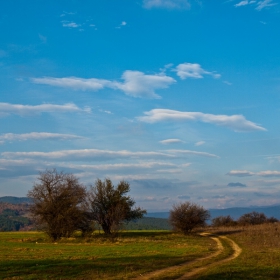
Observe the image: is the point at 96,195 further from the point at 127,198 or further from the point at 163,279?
the point at 163,279

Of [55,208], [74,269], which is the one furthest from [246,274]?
[55,208]

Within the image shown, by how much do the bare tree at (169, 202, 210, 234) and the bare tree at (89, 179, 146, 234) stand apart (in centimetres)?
719

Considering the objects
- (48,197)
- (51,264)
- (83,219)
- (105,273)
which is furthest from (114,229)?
(105,273)

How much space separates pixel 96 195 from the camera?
7225cm

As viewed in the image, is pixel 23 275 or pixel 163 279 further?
pixel 23 275

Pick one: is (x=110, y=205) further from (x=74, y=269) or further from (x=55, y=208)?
(x=74, y=269)

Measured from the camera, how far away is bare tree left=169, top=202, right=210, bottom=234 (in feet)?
253

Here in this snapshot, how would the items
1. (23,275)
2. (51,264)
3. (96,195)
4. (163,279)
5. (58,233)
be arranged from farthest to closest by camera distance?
(96,195) < (58,233) < (51,264) < (23,275) < (163,279)

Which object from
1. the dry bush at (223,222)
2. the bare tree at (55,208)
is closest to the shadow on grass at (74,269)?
the bare tree at (55,208)

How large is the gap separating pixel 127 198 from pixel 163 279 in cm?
5596

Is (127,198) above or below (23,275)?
above

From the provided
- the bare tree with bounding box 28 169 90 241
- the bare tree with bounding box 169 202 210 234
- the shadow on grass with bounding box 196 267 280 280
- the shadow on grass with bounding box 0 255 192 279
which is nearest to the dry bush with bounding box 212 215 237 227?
the bare tree with bounding box 169 202 210 234

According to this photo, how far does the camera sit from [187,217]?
77.2 meters

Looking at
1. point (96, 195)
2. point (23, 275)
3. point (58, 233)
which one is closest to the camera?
point (23, 275)
